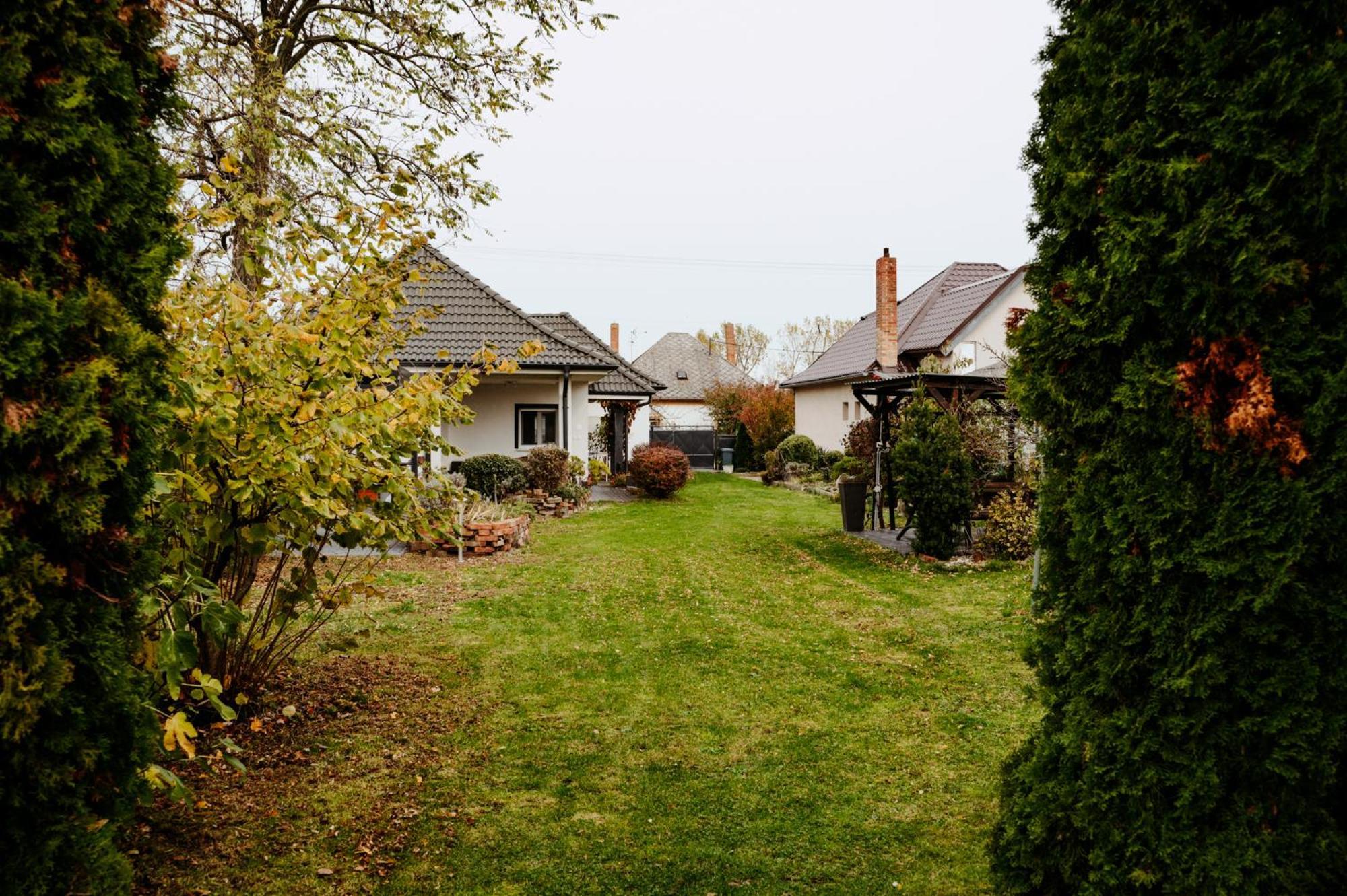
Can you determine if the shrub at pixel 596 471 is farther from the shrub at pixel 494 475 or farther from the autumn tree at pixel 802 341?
the autumn tree at pixel 802 341

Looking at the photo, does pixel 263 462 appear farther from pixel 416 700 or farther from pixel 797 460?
pixel 797 460

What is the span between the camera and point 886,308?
78.8ft

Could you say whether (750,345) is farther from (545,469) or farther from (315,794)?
(315,794)

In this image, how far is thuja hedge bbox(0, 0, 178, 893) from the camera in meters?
1.78

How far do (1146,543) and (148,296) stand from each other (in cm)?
315

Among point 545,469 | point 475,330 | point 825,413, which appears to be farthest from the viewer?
point 825,413

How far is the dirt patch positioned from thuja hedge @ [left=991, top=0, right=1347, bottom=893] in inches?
119

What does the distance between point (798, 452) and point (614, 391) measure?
7399 millimetres

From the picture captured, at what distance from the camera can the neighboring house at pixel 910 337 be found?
23.3m

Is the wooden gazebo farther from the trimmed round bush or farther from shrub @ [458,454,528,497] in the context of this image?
shrub @ [458,454,528,497]

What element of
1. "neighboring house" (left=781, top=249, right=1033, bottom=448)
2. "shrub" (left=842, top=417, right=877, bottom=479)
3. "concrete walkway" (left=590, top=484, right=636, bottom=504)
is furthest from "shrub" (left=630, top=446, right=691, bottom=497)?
"neighboring house" (left=781, top=249, right=1033, bottom=448)

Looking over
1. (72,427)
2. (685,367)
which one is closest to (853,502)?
(72,427)

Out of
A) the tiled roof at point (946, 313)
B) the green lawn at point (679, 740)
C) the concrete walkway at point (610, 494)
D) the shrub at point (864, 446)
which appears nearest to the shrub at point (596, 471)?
A: the concrete walkway at point (610, 494)

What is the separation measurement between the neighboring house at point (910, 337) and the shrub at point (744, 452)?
251 cm
